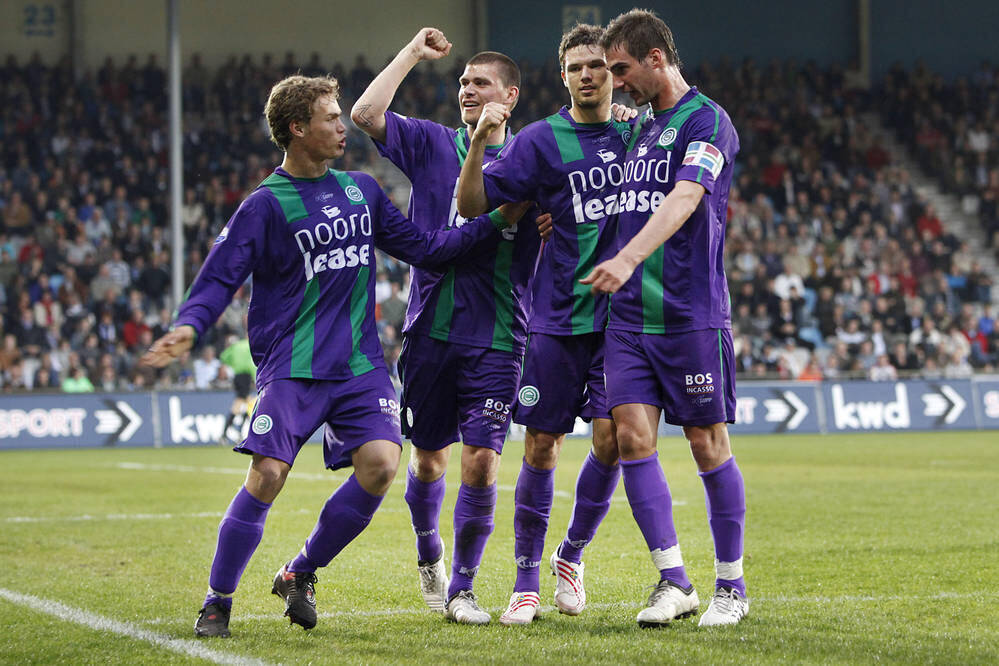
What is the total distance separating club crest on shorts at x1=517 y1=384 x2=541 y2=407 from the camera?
5.38m

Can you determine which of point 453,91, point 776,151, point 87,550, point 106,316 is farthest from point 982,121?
point 87,550

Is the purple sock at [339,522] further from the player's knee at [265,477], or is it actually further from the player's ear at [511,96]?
the player's ear at [511,96]

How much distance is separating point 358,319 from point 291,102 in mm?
871

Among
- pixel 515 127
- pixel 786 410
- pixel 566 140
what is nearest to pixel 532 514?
pixel 566 140

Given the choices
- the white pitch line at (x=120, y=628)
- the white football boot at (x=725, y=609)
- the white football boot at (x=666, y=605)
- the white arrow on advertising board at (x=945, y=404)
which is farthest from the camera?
the white arrow on advertising board at (x=945, y=404)

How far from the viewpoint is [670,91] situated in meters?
5.23

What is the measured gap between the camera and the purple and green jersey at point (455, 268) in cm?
560

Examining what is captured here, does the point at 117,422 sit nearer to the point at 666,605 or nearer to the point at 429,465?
the point at 429,465

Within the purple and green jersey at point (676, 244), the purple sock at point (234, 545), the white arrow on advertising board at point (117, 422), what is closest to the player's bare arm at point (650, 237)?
the purple and green jersey at point (676, 244)

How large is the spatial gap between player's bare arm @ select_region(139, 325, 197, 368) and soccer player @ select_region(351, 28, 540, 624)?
116 cm

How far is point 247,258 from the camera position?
5.08 metres

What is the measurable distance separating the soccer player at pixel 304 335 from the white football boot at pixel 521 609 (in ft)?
2.25

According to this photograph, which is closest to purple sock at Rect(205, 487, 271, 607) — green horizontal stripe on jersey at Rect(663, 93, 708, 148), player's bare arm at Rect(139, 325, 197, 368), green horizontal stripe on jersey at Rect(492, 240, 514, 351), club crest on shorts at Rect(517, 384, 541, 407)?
player's bare arm at Rect(139, 325, 197, 368)

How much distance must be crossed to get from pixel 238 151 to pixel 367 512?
67.5ft
